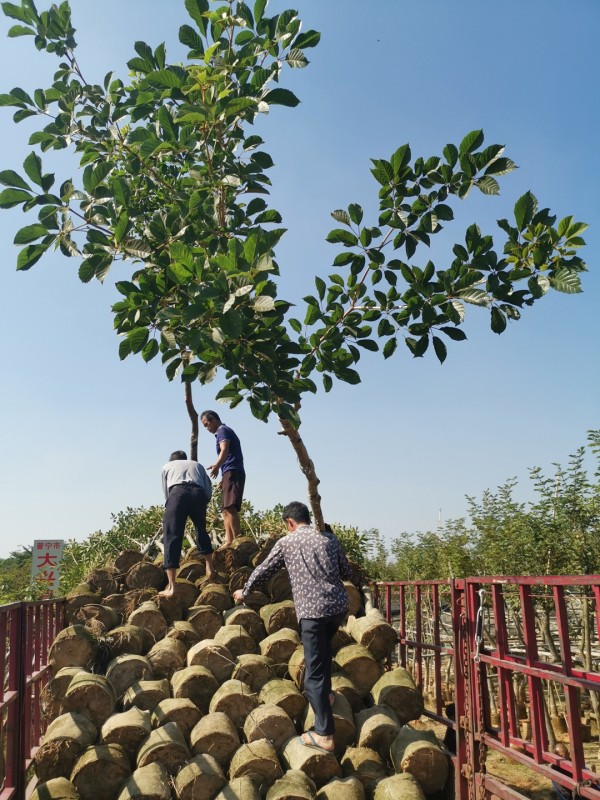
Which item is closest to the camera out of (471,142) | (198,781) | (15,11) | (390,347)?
(198,781)

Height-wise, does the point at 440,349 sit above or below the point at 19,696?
above

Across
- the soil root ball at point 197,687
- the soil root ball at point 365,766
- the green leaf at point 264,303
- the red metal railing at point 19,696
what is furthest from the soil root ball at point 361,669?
the green leaf at point 264,303

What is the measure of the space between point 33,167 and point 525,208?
349 cm

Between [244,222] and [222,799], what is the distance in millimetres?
4602

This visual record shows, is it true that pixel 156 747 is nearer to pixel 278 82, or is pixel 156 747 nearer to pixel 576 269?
pixel 576 269

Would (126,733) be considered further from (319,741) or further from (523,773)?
(523,773)

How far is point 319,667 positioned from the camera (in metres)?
5.18

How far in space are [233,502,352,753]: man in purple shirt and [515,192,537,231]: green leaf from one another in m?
2.89

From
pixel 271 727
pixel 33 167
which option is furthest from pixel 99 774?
pixel 33 167

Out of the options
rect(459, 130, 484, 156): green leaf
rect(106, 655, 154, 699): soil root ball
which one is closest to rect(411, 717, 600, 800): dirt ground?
rect(106, 655, 154, 699): soil root ball

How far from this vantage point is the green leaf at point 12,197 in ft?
15.1

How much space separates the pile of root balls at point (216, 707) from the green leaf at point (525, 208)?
3697 millimetres

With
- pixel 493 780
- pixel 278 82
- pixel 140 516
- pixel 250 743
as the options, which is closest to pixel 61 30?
pixel 278 82

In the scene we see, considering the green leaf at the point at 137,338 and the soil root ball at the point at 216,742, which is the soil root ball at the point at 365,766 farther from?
the green leaf at the point at 137,338
